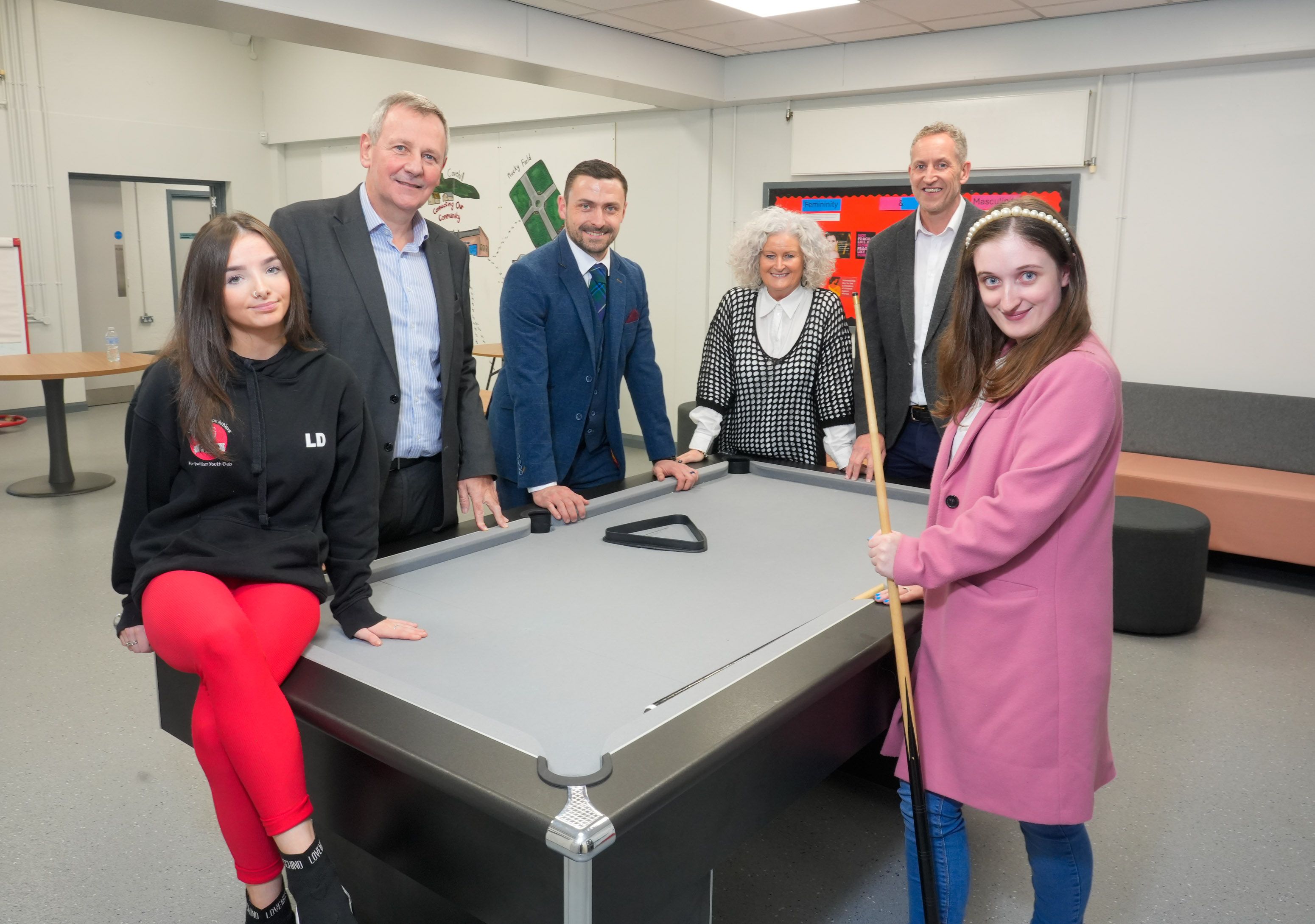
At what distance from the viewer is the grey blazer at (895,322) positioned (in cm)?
306

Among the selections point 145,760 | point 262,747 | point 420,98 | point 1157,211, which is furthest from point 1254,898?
point 1157,211

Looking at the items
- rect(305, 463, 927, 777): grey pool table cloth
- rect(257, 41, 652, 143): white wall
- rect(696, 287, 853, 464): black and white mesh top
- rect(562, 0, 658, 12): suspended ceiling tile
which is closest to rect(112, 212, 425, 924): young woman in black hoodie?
rect(305, 463, 927, 777): grey pool table cloth

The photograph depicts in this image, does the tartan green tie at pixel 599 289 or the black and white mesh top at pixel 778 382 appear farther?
the black and white mesh top at pixel 778 382

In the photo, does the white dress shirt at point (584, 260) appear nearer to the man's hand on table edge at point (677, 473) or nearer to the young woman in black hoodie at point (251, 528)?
the man's hand on table edge at point (677, 473)

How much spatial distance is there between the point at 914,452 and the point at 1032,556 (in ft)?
5.69

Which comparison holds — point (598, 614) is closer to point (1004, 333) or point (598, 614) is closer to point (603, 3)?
point (1004, 333)

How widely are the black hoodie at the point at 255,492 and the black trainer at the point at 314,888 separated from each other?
377 millimetres

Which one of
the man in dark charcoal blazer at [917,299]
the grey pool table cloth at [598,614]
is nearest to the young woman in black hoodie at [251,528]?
the grey pool table cloth at [598,614]

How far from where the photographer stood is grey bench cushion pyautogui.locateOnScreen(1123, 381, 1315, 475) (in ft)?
14.8

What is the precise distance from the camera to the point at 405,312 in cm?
228

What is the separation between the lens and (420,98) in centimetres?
226

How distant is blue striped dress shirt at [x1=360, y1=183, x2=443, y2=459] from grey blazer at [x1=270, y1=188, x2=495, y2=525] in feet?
0.08

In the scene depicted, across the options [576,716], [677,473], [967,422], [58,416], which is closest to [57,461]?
[58,416]

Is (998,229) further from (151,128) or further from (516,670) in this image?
(151,128)
